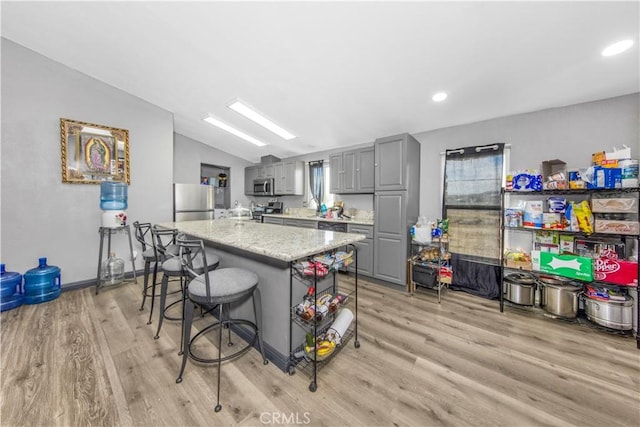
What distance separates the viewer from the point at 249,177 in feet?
20.3

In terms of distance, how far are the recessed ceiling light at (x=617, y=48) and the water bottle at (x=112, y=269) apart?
234 inches

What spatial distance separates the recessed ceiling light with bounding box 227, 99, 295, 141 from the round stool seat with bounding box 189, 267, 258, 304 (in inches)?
109

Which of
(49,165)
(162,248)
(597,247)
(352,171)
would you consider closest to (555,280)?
(597,247)

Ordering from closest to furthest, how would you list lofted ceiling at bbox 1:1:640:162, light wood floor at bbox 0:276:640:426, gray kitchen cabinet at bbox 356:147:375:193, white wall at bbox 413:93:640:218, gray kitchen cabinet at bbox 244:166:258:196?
light wood floor at bbox 0:276:640:426 < lofted ceiling at bbox 1:1:640:162 < white wall at bbox 413:93:640:218 < gray kitchen cabinet at bbox 356:147:375:193 < gray kitchen cabinet at bbox 244:166:258:196

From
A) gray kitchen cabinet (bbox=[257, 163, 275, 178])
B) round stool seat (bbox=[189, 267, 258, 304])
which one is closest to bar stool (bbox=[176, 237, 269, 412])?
round stool seat (bbox=[189, 267, 258, 304])

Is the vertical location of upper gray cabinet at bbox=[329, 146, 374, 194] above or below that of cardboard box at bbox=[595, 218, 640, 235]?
above

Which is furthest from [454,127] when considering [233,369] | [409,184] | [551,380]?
[233,369]

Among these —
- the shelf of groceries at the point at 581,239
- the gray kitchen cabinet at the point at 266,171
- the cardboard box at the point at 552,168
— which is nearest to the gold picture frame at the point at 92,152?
the gray kitchen cabinet at the point at 266,171

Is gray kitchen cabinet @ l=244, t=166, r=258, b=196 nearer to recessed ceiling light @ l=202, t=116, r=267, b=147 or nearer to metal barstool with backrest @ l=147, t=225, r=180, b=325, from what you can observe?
recessed ceiling light @ l=202, t=116, r=267, b=147

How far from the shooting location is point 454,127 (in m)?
3.31

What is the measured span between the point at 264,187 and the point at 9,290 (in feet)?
13.3

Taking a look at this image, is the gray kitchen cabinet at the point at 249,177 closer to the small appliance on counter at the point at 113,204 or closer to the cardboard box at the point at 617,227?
the small appliance on counter at the point at 113,204

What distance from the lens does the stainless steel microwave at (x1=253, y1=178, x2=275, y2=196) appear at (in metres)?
5.54

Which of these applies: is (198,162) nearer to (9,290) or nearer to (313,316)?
(9,290)
